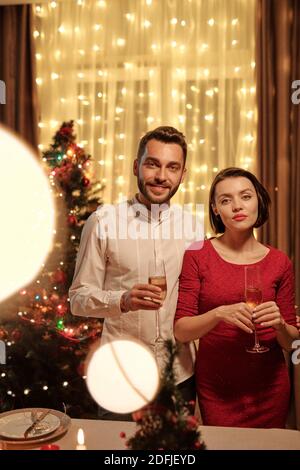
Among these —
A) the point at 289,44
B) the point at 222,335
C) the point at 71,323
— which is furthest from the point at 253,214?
the point at 289,44

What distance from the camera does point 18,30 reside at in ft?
11.6

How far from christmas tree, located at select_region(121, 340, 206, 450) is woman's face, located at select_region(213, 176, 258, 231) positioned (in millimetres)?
841

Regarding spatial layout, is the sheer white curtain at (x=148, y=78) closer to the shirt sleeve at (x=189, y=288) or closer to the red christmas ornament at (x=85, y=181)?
the red christmas ornament at (x=85, y=181)

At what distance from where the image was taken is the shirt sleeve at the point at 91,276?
5.80 feet

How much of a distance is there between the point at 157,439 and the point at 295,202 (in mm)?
2470

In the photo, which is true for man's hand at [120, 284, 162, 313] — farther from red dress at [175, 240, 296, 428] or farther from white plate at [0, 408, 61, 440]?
white plate at [0, 408, 61, 440]

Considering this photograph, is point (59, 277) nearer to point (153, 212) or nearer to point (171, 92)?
point (153, 212)

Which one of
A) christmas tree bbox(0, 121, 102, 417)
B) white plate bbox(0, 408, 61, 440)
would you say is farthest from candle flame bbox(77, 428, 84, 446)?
christmas tree bbox(0, 121, 102, 417)

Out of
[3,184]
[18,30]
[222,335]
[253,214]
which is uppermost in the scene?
[18,30]

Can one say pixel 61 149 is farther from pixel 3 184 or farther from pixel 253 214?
pixel 253 214

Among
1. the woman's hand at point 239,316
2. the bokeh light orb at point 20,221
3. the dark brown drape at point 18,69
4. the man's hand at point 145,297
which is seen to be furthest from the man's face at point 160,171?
the dark brown drape at point 18,69

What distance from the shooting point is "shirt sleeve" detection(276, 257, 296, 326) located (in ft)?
5.58

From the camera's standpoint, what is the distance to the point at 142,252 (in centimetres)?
182
